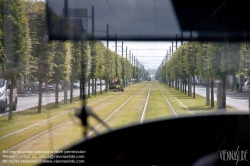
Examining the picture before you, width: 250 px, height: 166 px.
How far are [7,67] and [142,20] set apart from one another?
8.33 m

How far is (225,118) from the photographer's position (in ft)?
12.6

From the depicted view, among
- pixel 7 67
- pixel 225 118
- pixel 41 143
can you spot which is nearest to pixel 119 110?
pixel 41 143

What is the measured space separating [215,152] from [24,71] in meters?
12.1

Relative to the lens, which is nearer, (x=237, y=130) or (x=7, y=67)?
(x=237, y=130)

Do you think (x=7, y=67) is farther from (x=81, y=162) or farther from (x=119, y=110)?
(x=81, y=162)

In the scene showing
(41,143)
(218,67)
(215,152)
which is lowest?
(41,143)

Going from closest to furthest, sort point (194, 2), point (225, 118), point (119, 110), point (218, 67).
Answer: point (225, 118), point (194, 2), point (218, 67), point (119, 110)

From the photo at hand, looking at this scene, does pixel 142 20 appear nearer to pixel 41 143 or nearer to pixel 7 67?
pixel 41 143

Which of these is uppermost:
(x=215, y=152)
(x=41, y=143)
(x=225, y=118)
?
(x=225, y=118)

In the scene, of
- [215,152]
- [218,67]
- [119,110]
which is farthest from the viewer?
[119,110]

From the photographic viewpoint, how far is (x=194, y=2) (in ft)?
19.0

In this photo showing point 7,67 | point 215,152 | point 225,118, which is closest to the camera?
point 215,152

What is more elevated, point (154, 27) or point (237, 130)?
point (154, 27)

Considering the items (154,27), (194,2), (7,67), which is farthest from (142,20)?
(7,67)
